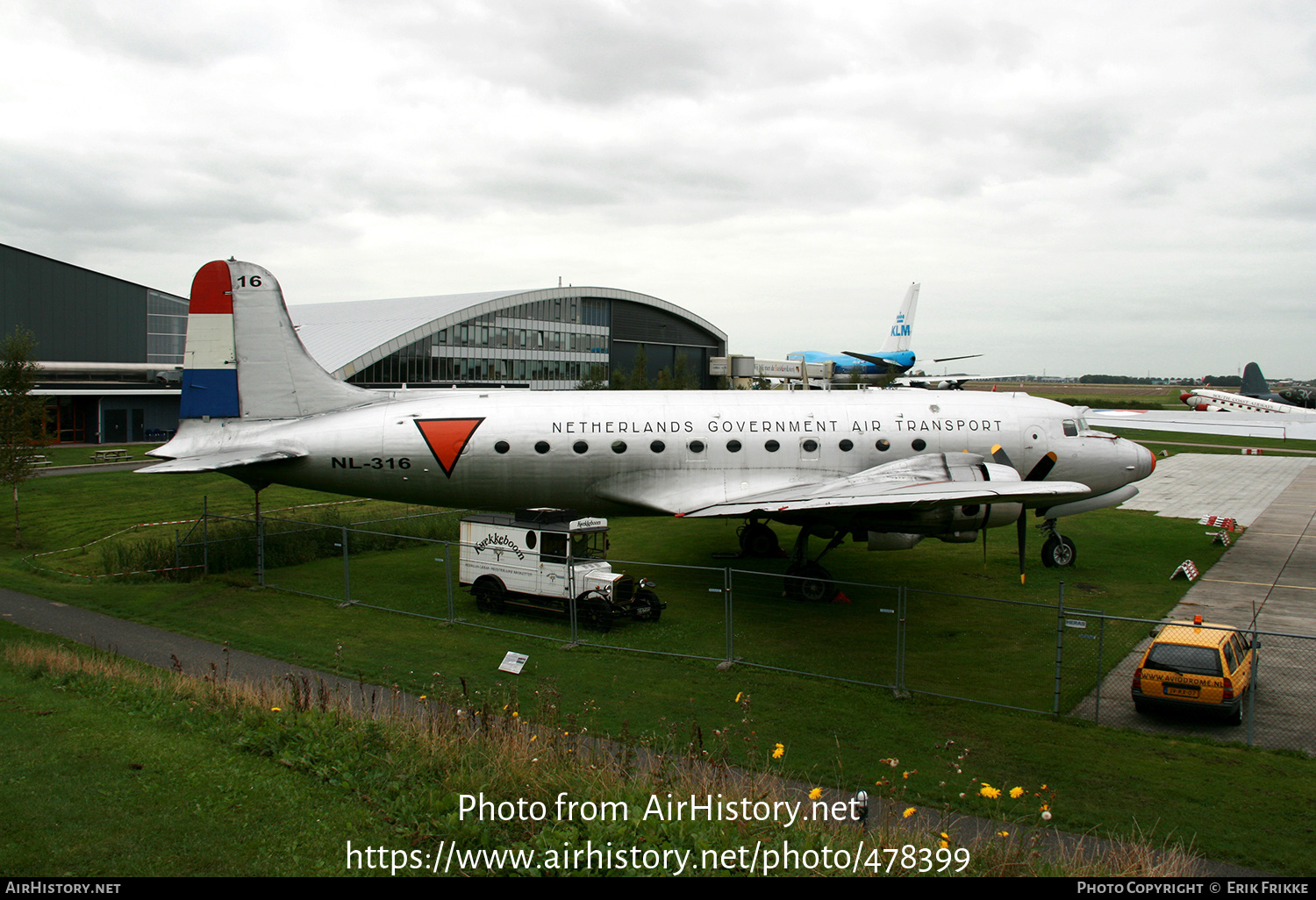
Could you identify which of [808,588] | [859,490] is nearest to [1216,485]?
[808,588]

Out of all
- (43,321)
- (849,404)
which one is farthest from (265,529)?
(43,321)

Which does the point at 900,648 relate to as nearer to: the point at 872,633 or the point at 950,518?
the point at 872,633

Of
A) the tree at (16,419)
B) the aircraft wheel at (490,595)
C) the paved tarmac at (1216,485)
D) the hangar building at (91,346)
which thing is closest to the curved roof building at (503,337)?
the hangar building at (91,346)

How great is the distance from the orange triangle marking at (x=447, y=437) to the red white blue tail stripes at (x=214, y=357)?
5576 millimetres

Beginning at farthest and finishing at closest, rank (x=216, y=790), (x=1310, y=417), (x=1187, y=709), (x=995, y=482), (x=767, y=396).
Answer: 1. (x=1310, y=417)
2. (x=767, y=396)
3. (x=995, y=482)
4. (x=1187, y=709)
5. (x=216, y=790)

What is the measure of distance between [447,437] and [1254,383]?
108429 mm

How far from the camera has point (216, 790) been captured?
27.3 ft

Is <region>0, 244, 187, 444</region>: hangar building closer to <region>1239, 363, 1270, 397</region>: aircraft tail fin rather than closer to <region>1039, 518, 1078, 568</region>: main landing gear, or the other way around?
<region>1039, 518, 1078, 568</region>: main landing gear

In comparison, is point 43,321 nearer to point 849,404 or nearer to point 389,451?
point 389,451

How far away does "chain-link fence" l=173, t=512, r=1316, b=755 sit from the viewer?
1259 centimetres

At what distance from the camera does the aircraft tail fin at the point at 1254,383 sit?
3688 inches

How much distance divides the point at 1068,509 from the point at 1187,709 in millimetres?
11371
